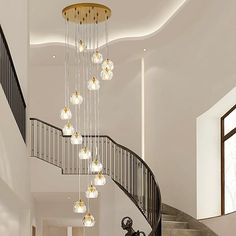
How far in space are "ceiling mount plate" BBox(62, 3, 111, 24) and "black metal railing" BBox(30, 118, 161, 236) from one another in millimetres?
3153

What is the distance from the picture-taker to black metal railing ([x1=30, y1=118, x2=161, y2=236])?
498 inches

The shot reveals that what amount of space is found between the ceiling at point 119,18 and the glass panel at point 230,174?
2927 mm

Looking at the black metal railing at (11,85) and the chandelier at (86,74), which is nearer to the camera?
the black metal railing at (11,85)

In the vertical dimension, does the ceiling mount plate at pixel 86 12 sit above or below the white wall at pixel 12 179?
above

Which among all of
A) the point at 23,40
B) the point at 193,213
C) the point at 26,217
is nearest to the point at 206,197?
the point at 193,213

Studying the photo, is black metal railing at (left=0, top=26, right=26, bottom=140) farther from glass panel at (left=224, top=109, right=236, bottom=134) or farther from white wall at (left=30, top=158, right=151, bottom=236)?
glass panel at (left=224, top=109, right=236, bottom=134)

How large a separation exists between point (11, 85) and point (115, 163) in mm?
6786

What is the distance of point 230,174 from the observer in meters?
13.0

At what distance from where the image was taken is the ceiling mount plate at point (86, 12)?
1122 centimetres

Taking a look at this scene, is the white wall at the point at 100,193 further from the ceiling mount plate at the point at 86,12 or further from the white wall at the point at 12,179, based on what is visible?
the ceiling mount plate at the point at 86,12

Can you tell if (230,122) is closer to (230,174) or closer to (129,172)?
(230,174)

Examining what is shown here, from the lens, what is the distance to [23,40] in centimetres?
1070

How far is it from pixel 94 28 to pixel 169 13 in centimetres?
193

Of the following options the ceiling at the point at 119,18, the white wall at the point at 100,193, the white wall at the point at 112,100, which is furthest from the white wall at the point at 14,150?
the white wall at the point at 112,100
